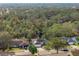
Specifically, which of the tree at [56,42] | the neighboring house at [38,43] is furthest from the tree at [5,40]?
the tree at [56,42]

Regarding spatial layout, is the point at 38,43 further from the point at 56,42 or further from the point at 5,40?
the point at 5,40

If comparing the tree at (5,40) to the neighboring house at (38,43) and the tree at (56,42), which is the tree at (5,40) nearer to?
the neighboring house at (38,43)

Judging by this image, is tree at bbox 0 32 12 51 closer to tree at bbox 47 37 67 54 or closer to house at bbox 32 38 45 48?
house at bbox 32 38 45 48

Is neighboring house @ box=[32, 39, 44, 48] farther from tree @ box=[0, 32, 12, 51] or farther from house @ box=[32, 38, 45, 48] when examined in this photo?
tree @ box=[0, 32, 12, 51]

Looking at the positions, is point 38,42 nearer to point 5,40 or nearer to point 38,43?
point 38,43

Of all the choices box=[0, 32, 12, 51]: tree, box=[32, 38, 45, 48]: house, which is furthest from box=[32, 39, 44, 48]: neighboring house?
box=[0, 32, 12, 51]: tree

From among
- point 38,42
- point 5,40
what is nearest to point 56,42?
point 38,42

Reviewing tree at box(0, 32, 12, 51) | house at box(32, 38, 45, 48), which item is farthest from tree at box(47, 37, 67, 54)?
tree at box(0, 32, 12, 51)
